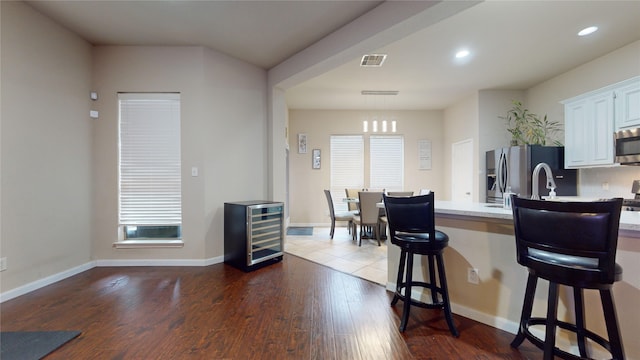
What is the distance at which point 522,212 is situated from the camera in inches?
55.8

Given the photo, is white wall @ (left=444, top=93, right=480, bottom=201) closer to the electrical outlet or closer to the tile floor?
the tile floor

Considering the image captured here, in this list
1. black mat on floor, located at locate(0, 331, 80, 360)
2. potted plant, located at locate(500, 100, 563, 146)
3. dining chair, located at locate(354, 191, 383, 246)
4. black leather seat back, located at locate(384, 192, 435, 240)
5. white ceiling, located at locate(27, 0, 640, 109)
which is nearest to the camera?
black mat on floor, located at locate(0, 331, 80, 360)

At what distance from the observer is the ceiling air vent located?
346 centimetres

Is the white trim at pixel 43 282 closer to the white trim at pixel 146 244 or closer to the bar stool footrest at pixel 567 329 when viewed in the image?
the white trim at pixel 146 244

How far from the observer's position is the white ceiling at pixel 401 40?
2488mm

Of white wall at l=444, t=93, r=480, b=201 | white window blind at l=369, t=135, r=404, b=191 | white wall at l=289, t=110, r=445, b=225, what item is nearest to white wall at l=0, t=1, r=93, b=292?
white wall at l=289, t=110, r=445, b=225

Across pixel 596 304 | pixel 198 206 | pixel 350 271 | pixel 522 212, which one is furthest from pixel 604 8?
pixel 198 206

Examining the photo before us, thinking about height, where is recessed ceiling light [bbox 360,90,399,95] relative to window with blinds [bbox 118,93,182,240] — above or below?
above

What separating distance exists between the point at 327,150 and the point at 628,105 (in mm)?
4760

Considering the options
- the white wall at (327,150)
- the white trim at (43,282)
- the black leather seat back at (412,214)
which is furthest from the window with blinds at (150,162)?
the white wall at (327,150)

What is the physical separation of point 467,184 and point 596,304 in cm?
420

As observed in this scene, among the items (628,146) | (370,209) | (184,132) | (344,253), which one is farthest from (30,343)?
(628,146)

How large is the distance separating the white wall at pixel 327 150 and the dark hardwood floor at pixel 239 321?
3278mm

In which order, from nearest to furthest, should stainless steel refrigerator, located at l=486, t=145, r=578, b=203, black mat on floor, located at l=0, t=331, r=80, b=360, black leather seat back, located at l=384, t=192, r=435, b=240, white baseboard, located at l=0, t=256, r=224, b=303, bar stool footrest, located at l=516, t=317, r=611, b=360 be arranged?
bar stool footrest, located at l=516, t=317, r=611, b=360 < black mat on floor, located at l=0, t=331, r=80, b=360 < black leather seat back, located at l=384, t=192, r=435, b=240 < white baseboard, located at l=0, t=256, r=224, b=303 < stainless steel refrigerator, located at l=486, t=145, r=578, b=203
